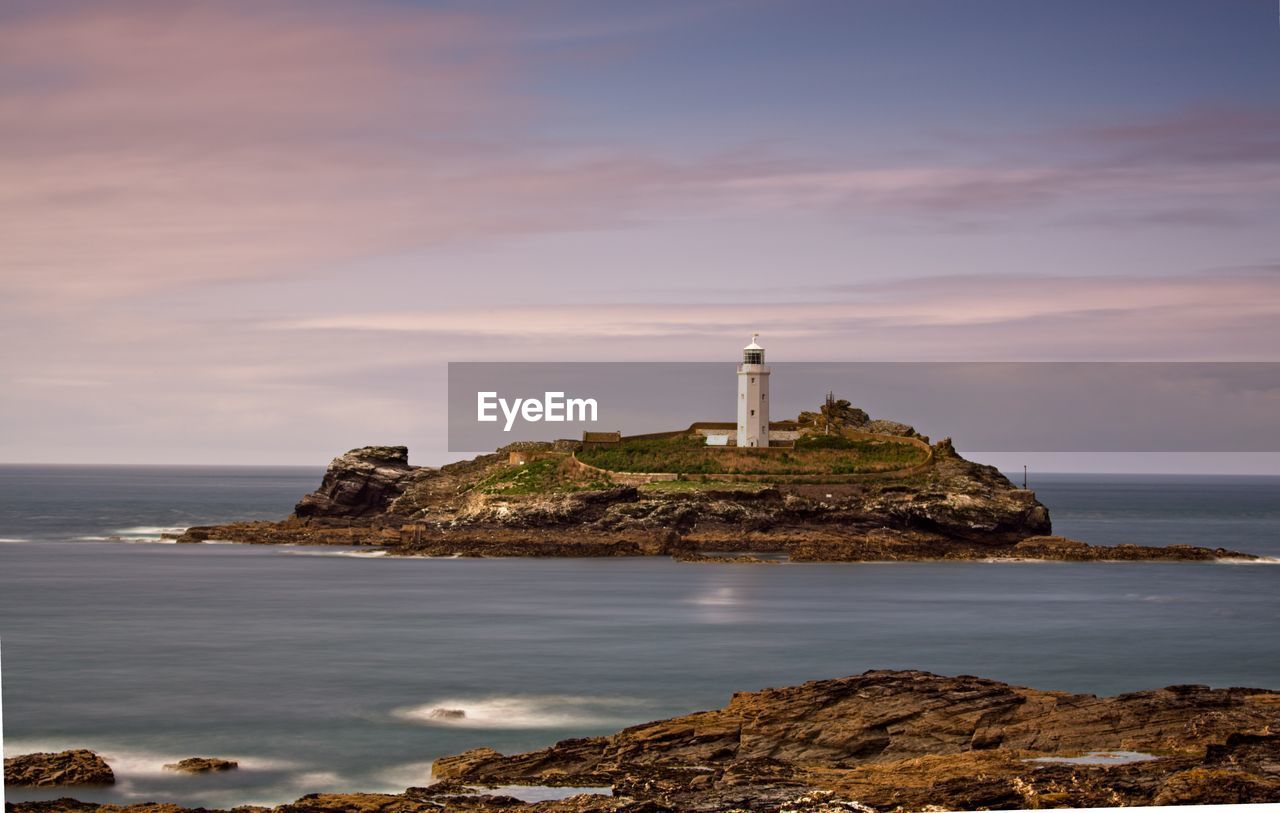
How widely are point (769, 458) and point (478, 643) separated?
25872 millimetres

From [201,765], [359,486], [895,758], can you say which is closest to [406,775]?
[201,765]

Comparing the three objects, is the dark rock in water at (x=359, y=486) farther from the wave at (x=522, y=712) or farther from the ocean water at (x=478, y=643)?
the wave at (x=522, y=712)

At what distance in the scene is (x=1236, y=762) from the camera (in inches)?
386

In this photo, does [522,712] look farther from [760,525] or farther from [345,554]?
[760,525]

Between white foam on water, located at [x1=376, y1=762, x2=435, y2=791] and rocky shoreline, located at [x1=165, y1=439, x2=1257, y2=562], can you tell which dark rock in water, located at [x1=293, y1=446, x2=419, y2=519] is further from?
white foam on water, located at [x1=376, y1=762, x2=435, y2=791]

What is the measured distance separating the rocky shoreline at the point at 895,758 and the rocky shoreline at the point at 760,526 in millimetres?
24305

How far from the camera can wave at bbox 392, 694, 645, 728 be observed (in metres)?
13.3

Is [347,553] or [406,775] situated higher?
[347,553]

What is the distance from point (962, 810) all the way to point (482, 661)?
30.3ft

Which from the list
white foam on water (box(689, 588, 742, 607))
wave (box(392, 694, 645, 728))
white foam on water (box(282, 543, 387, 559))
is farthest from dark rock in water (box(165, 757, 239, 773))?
white foam on water (box(282, 543, 387, 559))

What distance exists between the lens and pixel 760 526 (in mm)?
40875

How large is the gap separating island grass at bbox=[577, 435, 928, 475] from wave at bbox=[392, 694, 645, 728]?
29071mm

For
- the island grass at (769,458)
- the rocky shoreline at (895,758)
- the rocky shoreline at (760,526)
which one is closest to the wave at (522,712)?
the rocky shoreline at (895,758)

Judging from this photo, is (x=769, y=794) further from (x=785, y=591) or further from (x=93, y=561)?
(x=93, y=561)
